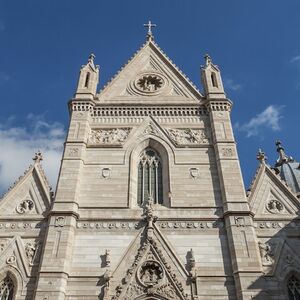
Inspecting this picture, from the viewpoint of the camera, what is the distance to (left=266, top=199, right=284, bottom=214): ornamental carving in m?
15.6

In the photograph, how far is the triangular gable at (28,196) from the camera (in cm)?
1545

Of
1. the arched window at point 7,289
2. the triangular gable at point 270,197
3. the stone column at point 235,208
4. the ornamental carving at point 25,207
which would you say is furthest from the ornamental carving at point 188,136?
the arched window at point 7,289

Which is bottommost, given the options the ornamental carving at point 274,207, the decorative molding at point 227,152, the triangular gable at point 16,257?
the triangular gable at point 16,257

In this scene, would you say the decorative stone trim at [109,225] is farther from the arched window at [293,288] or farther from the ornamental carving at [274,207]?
the arched window at [293,288]

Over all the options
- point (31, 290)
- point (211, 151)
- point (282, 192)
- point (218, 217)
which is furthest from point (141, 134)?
point (31, 290)

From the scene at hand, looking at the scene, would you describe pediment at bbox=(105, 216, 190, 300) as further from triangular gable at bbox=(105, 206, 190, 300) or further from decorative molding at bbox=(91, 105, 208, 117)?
decorative molding at bbox=(91, 105, 208, 117)

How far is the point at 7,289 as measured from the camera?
13469mm

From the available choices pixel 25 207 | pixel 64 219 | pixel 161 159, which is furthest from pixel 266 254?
pixel 25 207

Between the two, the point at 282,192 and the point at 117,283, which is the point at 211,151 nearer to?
the point at 282,192

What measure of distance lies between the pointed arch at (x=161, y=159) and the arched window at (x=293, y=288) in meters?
5.54

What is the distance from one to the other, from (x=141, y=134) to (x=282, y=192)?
7.28 metres

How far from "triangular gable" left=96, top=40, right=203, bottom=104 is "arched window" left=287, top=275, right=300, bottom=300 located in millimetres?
10205

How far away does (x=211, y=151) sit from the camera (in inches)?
695

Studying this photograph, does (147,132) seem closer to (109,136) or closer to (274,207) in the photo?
(109,136)
